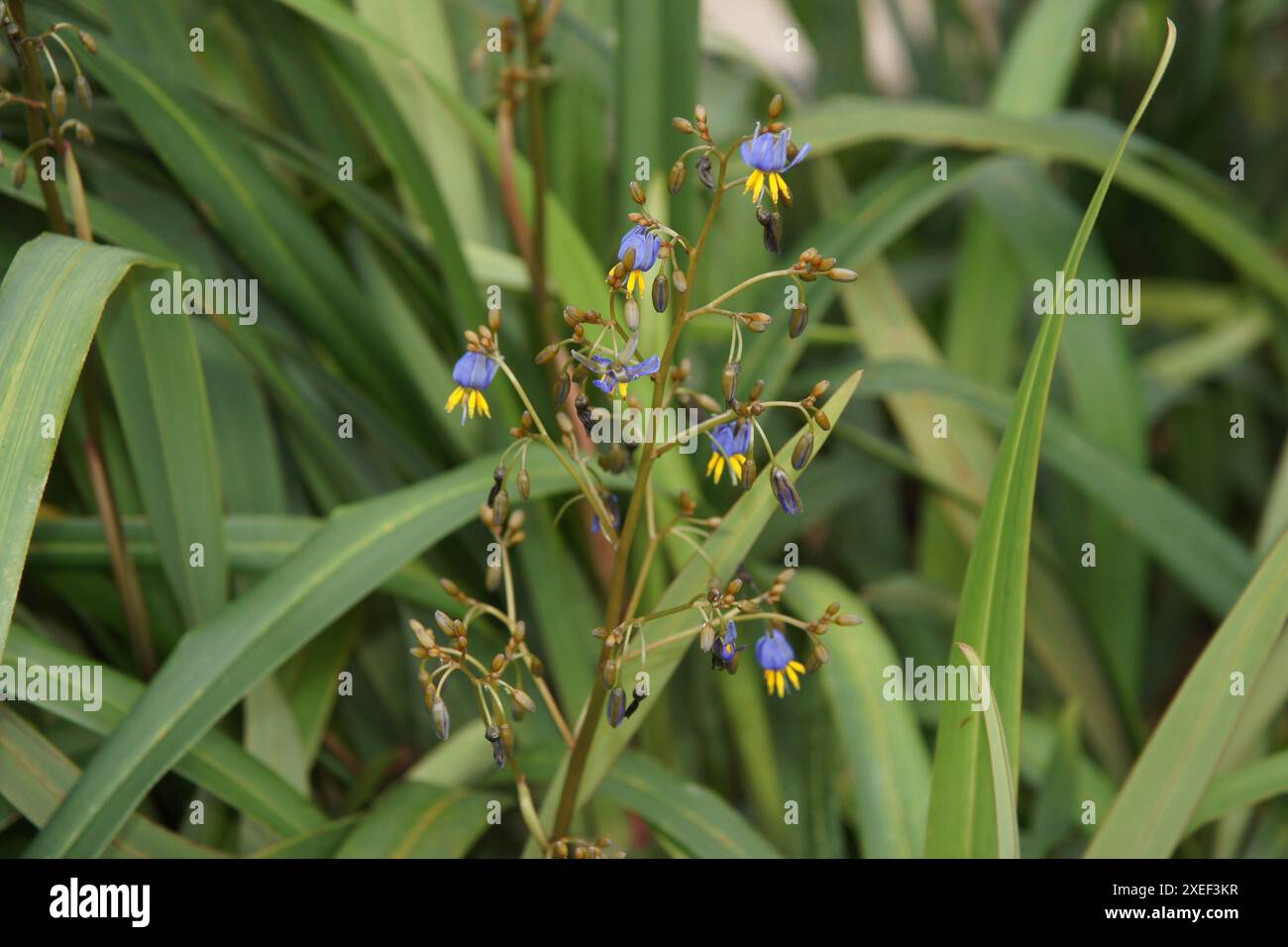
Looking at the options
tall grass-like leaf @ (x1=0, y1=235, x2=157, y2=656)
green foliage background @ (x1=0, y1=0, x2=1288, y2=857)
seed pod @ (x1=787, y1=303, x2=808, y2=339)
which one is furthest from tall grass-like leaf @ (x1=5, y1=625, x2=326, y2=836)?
seed pod @ (x1=787, y1=303, x2=808, y2=339)

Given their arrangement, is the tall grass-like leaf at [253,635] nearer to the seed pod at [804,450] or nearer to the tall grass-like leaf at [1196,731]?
the seed pod at [804,450]

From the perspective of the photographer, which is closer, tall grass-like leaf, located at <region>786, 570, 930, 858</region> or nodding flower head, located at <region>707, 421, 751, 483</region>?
nodding flower head, located at <region>707, 421, 751, 483</region>

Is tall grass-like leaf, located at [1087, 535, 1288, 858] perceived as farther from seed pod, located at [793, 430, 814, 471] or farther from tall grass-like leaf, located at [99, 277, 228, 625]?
tall grass-like leaf, located at [99, 277, 228, 625]

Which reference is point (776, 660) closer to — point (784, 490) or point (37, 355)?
point (784, 490)

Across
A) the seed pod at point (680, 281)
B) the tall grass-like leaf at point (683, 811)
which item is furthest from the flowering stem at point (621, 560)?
the tall grass-like leaf at point (683, 811)

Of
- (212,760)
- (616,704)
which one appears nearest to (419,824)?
(212,760)
